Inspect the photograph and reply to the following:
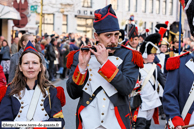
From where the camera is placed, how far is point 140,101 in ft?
21.2

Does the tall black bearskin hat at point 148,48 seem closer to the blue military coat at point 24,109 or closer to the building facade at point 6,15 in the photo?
the blue military coat at point 24,109

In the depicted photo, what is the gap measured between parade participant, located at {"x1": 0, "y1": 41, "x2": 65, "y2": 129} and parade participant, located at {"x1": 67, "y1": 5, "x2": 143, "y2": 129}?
0.22m

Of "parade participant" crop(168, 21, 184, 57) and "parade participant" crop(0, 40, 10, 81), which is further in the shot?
"parade participant" crop(0, 40, 10, 81)

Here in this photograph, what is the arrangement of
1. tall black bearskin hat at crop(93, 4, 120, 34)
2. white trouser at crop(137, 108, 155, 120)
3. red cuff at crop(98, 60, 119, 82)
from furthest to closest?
white trouser at crop(137, 108, 155, 120), tall black bearskin hat at crop(93, 4, 120, 34), red cuff at crop(98, 60, 119, 82)

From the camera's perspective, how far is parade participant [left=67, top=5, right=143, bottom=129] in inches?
138

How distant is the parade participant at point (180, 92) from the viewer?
11.6 ft

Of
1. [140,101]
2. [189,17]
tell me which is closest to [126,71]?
[189,17]

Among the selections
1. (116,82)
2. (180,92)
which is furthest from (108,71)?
(180,92)

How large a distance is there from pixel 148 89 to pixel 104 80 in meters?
3.26

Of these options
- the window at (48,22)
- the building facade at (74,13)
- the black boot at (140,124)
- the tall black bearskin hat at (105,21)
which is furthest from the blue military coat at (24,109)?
the window at (48,22)

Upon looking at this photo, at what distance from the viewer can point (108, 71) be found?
346 centimetres

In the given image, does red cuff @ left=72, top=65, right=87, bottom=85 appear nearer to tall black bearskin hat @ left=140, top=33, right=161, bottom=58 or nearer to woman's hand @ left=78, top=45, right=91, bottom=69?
woman's hand @ left=78, top=45, right=91, bottom=69

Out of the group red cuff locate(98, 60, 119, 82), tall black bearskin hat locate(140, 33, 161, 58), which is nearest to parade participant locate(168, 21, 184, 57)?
tall black bearskin hat locate(140, 33, 161, 58)

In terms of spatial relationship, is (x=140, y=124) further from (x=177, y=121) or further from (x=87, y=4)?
(x=87, y=4)
